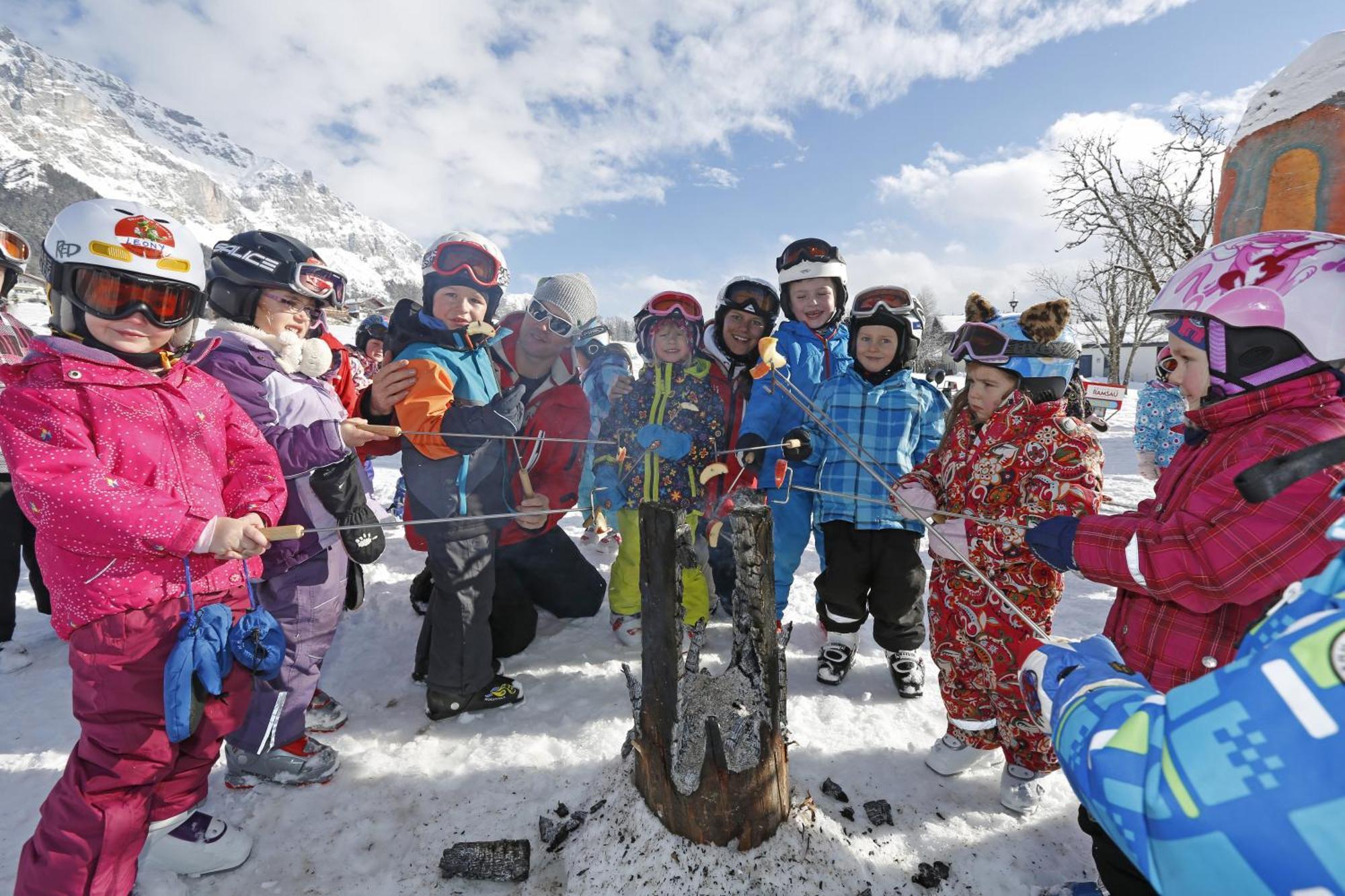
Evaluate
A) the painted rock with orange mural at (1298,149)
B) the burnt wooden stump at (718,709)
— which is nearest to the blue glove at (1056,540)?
the burnt wooden stump at (718,709)

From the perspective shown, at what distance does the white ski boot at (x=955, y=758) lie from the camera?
288 cm

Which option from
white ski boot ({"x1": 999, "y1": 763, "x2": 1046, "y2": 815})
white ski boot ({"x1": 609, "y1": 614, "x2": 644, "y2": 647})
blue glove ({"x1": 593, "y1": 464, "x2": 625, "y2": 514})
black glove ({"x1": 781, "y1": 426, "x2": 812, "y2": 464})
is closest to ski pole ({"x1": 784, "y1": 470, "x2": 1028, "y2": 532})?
black glove ({"x1": 781, "y1": 426, "x2": 812, "y2": 464})

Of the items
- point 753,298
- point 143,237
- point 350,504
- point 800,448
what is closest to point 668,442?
point 800,448

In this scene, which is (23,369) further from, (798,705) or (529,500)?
(798,705)

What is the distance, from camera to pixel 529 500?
422 centimetres

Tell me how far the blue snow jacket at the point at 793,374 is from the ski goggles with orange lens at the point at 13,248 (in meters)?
5.76

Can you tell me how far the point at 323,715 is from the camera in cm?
327

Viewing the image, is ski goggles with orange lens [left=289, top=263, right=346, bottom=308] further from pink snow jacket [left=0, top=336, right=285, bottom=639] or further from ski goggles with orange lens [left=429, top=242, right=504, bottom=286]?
pink snow jacket [left=0, top=336, right=285, bottom=639]

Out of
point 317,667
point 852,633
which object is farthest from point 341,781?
point 852,633

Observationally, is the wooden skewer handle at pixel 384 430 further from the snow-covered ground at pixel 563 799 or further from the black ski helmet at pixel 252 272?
the snow-covered ground at pixel 563 799

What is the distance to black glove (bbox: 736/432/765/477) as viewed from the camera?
3.90 meters

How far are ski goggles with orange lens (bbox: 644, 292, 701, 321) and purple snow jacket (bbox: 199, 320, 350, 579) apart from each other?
96.0 inches

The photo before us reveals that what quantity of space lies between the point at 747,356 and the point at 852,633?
235 cm

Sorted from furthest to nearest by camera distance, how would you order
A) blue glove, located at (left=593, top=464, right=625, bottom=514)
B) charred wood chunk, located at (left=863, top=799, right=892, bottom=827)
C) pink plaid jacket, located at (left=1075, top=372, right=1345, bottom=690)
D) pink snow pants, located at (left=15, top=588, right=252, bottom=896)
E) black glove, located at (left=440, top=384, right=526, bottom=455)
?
blue glove, located at (left=593, top=464, right=625, bottom=514)
black glove, located at (left=440, top=384, right=526, bottom=455)
charred wood chunk, located at (left=863, top=799, right=892, bottom=827)
pink snow pants, located at (left=15, top=588, right=252, bottom=896)
pink plaid jacket, located at (left=1075, top=372, right=1345, bottom=690)
